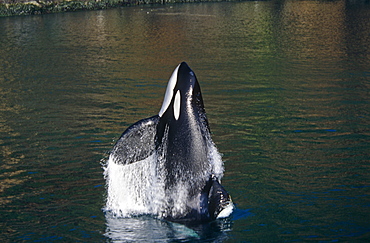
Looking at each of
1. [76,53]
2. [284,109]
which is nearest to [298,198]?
[284,109]

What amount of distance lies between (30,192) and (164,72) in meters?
12.1

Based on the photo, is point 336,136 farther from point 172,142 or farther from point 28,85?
point 28,85

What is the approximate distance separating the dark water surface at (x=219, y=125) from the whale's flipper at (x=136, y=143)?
3.54ft

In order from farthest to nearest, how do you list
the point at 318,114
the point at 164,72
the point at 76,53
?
the point at 76,53
the point at 164,72
the point at 318,114

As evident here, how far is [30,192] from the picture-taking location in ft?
30.1

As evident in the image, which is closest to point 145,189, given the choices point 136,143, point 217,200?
point 136,143

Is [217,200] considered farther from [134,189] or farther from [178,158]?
[134,189]

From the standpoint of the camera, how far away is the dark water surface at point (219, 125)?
7.87 m

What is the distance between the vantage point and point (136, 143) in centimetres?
802

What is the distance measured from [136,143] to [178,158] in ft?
2.61

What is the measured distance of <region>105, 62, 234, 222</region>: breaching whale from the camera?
7.60 meters

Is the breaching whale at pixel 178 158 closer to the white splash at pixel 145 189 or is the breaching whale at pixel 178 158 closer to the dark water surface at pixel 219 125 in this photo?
the white splash at pixel 145 189

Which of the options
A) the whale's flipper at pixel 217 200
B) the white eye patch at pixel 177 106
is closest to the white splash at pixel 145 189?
the whale's flipper at pixel 217 200

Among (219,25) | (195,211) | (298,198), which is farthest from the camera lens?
(219,25)
